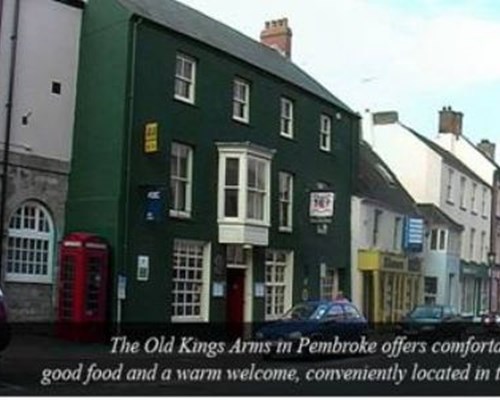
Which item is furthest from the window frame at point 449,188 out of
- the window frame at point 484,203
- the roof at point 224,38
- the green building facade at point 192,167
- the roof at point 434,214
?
the green building facade at point 192,167

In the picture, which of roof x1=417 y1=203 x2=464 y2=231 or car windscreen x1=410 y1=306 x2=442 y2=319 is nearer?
car windscreen x1=410 y1=306 x2=442 y2=319

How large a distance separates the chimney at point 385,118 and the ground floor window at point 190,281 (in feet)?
79.3

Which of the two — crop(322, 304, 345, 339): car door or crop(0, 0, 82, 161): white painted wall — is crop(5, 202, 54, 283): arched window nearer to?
crop(0, 0, 82, 161): white painted wall

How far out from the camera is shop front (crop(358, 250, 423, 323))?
3831 centimetres

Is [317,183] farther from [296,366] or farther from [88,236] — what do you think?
[296,366]

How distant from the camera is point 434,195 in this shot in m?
48.4

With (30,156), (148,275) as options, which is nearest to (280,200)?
(148,275)

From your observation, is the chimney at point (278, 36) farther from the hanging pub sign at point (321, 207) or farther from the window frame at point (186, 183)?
the window frame at point (186, 183)

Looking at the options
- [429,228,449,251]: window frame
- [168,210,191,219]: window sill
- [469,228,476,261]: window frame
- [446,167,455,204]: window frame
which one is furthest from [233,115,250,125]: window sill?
[469,228,476,261]: window frame

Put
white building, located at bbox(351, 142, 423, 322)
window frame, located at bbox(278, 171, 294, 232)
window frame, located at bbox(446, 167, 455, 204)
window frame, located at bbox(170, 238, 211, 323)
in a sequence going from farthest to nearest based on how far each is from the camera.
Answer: window frame, located at bbox(446, 167, 455, 204), white building, located at bbox(351, 142, 423, 322), window frame, located at bbox(278, 171, 294, 232), window frame, located at bbox(170, 238, 211, 323)

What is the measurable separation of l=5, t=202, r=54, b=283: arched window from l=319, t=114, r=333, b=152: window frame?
13.0 meters

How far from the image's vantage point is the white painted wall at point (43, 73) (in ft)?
82.7

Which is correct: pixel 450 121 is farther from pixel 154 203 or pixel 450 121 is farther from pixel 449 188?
pixel 154 203

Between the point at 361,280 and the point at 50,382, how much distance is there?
2420 cm
